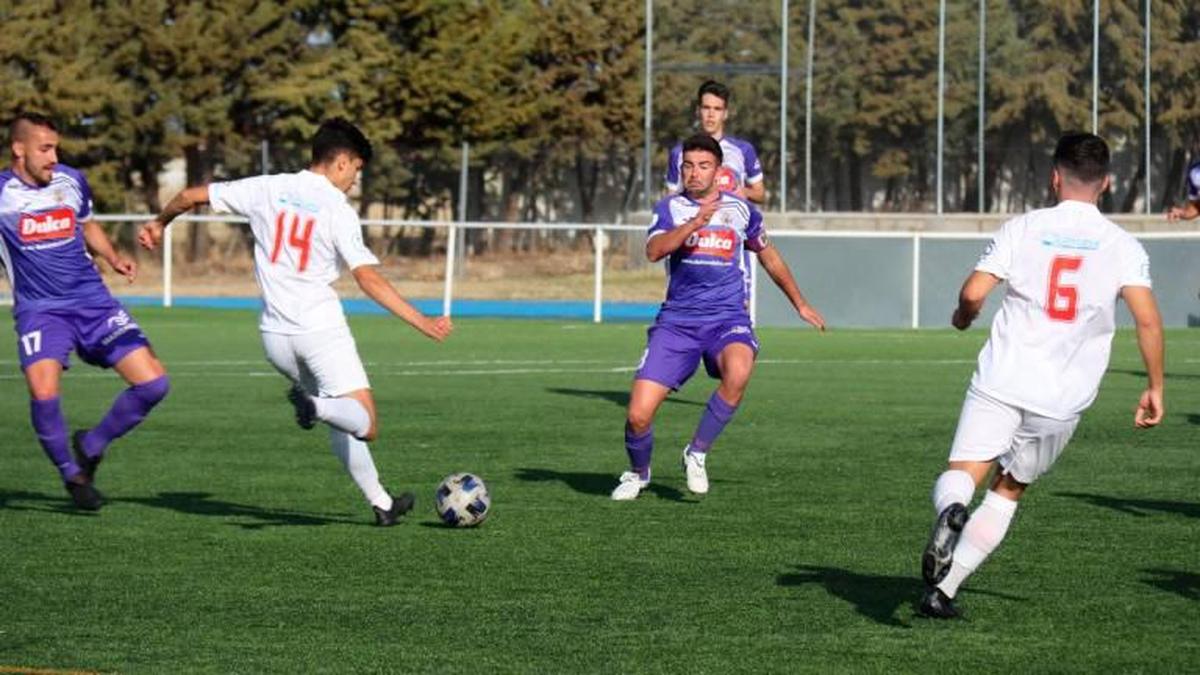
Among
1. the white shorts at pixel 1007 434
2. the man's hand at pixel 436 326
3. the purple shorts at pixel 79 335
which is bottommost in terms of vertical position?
the white shorts at pixel 1007 434

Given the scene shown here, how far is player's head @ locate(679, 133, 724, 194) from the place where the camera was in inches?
437

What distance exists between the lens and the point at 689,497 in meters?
11.6

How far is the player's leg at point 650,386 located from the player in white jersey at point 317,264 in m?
1.86

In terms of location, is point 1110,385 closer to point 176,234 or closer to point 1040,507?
point 1040,507

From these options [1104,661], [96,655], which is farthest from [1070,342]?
[96,655]

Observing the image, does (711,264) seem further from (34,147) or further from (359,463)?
(34,147)

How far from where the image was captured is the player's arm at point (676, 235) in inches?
419

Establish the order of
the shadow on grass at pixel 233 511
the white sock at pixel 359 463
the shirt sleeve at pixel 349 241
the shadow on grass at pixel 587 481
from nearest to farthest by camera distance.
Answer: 1. the shirt sleeve at pixel 349 241
2. the white sock at pixel 359 463
3. the shadow on grass at pixel 233 511
4. the shadow on grass at pixel 587 481

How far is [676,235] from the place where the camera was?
1095 cm

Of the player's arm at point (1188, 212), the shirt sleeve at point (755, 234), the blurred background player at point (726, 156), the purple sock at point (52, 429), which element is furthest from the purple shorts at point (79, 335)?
the player's arm at point (1188, 212)

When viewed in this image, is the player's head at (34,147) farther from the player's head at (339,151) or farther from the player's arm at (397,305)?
the player's arm at (397,305)

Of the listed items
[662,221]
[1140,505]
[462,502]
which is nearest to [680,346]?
[662,221]

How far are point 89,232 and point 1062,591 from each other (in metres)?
5.60

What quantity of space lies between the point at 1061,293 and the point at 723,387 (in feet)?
13.8
